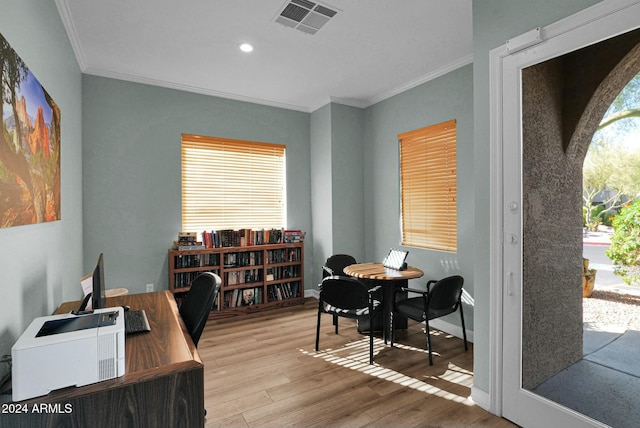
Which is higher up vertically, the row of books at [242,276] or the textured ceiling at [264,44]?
the textured ceiling at [264,44]

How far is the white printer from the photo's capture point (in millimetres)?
1048

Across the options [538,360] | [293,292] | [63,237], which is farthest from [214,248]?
[538,360]

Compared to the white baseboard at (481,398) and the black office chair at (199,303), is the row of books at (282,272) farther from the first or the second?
the white baseboard at (481,398)

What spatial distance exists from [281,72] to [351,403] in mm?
3359

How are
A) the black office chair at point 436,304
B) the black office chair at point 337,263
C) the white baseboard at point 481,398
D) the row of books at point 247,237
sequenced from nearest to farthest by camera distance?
1. the white baseboard at point 481,398
2. the black office chair at point 436,304
3. the black office chair at point 337,263
4. the row of books at point 247,237

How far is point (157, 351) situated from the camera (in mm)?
1417

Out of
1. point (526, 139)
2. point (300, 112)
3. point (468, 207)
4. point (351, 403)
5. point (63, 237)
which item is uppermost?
point (300, 112)

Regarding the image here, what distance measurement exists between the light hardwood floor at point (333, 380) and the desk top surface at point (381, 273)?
70 cm

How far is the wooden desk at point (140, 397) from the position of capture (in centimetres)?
108

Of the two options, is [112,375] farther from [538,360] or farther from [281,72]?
[281,72]

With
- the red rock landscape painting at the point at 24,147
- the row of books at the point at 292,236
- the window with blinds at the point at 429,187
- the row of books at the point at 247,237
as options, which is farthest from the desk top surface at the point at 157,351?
the window with blinds at the point at 429,187

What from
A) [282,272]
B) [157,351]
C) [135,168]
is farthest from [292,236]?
[157,351]

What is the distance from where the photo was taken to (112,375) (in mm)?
1190

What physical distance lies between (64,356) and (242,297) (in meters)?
3.24
